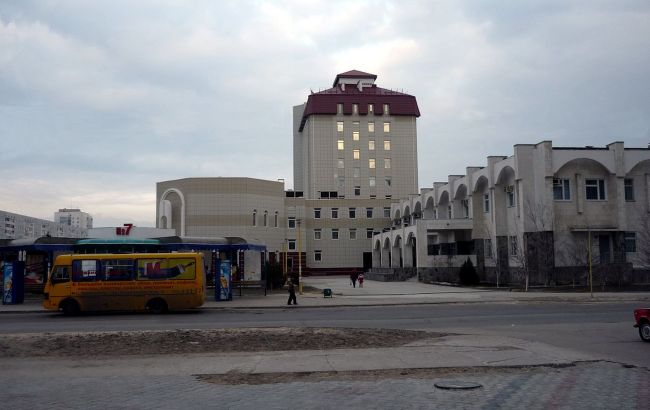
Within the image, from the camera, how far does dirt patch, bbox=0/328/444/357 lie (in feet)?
43.1

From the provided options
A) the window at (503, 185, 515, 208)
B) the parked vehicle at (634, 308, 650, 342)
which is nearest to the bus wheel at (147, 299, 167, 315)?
the parked vehicle at (634, 308, 650, 342)

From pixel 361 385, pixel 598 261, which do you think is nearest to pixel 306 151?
pixel 598 261

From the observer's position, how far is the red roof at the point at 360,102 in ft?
274

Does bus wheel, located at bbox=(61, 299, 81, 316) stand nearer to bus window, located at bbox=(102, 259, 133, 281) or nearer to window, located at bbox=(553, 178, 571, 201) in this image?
bus window, located at bbox=(102, 259, 133, 281)

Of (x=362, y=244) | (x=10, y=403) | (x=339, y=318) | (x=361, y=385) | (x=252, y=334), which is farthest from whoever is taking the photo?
(x=362, y=244)

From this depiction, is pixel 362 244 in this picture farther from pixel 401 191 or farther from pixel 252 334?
pixel 252 334

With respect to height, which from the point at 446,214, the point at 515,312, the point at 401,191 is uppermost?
the point at 401,191

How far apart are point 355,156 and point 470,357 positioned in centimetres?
7387

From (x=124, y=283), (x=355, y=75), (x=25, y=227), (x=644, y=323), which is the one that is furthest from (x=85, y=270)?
(x=25, y=227)

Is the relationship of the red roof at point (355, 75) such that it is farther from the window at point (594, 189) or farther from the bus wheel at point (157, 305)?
the bus wheel at point (157, 305)

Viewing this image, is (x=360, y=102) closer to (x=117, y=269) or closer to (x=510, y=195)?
(x=510, y=195)

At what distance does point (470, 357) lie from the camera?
11.4m

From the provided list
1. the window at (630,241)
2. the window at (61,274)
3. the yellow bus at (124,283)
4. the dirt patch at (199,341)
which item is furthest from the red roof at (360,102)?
the dirt patch at (199,341)

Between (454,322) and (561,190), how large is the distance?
2850 centimetres
